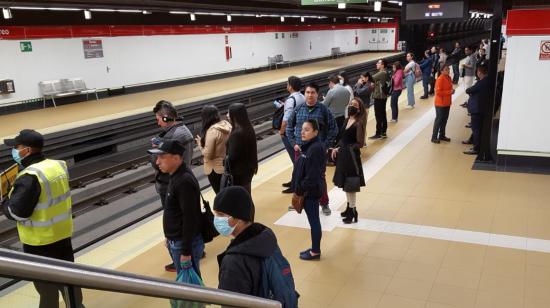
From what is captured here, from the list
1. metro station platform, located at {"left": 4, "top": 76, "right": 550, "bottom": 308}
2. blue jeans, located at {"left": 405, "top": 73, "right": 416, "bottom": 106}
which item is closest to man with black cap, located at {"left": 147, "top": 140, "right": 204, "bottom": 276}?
metro station platform, located at {"left": 4, "top": 76, "right": 550, "bottom": 308}

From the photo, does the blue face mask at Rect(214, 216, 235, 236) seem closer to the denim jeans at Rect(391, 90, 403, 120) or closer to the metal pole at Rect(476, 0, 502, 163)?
the metal pole at Rect(476, 0, 502, 163)

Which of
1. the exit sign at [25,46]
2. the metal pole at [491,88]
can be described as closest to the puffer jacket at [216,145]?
the metal pole at [491,88]

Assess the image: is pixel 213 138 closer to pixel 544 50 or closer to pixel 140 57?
pixel 544 50

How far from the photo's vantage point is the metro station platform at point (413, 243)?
434cm

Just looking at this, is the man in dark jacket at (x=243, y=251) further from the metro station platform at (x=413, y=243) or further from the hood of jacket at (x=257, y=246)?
the metro station platform at (x=413, y=243)

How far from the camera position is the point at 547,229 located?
5609 millimetres

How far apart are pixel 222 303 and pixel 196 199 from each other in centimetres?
161

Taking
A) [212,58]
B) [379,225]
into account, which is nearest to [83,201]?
[379,225]

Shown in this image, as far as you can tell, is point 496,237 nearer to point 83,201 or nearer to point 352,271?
point 352,271

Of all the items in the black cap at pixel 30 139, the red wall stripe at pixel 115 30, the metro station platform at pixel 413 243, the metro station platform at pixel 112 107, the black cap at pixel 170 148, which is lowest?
the metro station platform at pixel 413 243

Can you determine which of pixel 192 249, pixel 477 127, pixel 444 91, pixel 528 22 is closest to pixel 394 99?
pixel 444 91

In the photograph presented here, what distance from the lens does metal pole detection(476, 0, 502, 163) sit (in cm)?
775

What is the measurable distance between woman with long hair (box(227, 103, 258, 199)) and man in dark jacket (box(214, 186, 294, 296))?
2638mm

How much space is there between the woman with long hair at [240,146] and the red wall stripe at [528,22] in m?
4.89
